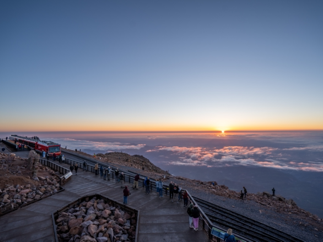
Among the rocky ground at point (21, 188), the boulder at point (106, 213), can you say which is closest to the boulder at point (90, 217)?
the boulder at point (106, 213)

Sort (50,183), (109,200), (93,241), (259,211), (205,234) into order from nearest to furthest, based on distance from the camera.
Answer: (93,241) → (205,234) → (109,200) → (50,183) → (259,211)

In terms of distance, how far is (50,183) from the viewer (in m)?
14.3

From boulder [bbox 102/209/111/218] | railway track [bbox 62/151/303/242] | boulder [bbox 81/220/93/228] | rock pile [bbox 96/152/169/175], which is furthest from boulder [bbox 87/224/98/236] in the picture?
rock pile [bbox 96/152/169/175]

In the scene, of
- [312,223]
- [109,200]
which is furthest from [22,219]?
[312,223]

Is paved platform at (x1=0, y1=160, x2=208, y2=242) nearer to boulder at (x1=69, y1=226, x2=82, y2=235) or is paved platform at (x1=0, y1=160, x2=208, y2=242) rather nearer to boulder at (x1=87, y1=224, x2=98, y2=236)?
boulder at (x1=69, y1=226, x2=82, y2=235)

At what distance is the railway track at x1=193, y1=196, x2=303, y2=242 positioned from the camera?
11.7 m

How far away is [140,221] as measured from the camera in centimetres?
891

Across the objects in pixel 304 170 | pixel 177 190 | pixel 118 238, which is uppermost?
pixel 177 190

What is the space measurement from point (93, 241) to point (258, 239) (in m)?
11.0

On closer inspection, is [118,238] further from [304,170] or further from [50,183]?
[304,170]

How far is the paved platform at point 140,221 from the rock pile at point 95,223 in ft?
1.73

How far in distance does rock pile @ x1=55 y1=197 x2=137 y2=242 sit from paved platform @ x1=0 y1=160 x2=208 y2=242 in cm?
53

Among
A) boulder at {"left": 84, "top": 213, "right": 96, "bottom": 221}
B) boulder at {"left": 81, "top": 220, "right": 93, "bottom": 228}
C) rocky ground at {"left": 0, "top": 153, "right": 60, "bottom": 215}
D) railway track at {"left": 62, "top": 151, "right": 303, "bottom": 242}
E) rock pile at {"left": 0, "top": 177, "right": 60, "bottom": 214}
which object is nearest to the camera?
boulder at {"left": 81, "top": 220, "right": 93, "bottom": 228}

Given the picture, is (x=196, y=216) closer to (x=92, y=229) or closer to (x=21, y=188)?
(x=92, y=229)
